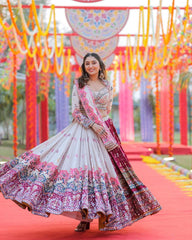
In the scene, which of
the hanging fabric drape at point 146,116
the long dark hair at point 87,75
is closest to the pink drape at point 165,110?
the hanging fabric drape at point 146,116

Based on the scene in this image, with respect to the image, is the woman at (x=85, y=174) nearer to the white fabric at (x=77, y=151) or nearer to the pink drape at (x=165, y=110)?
the white fabric at (x=77, y=151)

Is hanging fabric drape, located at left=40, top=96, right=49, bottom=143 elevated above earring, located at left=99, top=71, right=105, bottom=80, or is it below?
below

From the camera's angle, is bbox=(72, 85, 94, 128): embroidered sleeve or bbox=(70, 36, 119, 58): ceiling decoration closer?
bbox=(72, 85, 94, 128): embroidered sleeve

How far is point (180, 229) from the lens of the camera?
3.32 metres

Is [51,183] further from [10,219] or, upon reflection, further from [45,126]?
[45,126]

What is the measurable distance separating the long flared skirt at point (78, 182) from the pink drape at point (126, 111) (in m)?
11.9

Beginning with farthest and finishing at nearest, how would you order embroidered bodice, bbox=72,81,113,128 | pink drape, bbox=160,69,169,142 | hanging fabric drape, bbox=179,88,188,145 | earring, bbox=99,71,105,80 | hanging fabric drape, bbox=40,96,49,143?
1. pink drape, bbox=160,69,169,142
2. hanging fabric drape, bbox=40,96,49,143
3. hanging fabric drape, bbox=179,88,188,145
4. earring, bbox=99,71,105,80
5. embroidered bodice, bbox=72,81,113,128

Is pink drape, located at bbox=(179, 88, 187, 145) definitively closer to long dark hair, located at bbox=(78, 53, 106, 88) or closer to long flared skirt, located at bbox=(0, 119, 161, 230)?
long dark hair, located at bbox=(78, 53, 106, 88)

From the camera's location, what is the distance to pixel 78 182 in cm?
298

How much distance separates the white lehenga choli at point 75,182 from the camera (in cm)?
287

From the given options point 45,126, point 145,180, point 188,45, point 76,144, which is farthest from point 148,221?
point 45,126

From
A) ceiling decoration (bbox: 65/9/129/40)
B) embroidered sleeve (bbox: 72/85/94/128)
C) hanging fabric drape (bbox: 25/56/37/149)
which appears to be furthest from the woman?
hanging fabric drape (bbox: 25/56/37/149)

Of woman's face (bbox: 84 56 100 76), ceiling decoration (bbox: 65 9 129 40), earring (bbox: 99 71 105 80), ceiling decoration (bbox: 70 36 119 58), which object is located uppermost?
ceiling decoration (bbox: 65 9 129 40)

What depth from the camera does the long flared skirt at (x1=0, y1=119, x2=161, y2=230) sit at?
9.42 feet
